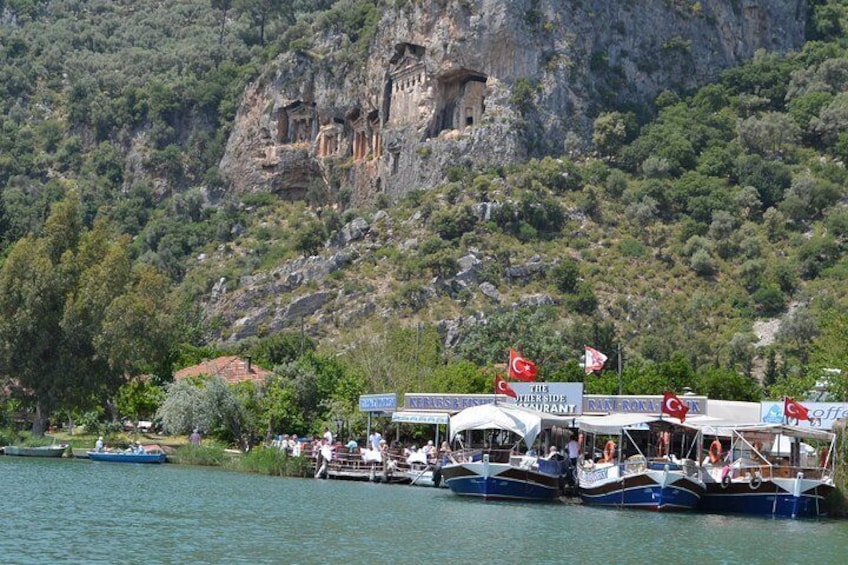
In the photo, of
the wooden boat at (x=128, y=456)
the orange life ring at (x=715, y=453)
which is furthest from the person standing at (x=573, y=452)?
the wooden boat at (x=128, y=456)

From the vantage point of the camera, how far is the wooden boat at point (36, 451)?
75188mm

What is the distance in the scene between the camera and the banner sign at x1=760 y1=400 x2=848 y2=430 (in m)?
57.1

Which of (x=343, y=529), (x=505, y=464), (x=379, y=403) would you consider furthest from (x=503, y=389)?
(x=343, y=529)

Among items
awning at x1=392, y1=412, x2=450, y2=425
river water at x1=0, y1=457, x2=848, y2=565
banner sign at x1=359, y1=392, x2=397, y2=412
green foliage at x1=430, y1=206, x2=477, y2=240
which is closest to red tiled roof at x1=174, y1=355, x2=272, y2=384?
banner sign at x1=359, y1=392, x2=397, y2=412

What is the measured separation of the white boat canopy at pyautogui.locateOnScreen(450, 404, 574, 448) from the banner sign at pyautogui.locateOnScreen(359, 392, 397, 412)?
28.6 feet

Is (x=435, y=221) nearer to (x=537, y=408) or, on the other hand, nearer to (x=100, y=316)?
(x=100, y=316)

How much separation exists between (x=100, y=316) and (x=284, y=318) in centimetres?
5024

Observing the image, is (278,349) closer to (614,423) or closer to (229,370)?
(229,370)

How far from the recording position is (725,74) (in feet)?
511

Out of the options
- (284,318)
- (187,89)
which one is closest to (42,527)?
(284,318)

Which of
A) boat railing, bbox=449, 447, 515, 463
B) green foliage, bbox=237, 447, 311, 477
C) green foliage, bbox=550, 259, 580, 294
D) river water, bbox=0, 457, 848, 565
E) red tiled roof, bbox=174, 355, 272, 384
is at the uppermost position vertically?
green foliage, bbox=550, 259, 580, 294

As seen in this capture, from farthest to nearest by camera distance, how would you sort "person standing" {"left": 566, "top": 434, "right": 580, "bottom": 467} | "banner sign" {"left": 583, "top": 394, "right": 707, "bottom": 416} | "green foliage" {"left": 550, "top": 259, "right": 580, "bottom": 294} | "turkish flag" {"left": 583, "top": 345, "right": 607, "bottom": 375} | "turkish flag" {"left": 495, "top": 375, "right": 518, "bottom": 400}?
"green foliage" {"left": 550, "top": 259, "right": 580, "bottom": 294} < "turkish flag" {"left": 583, "top": 345, "right": 607, "bottom": 375} < "turkish flag" {"left": 495, "top": 375, "right": 518, "bottom": 400} < "person standing" {"left": 566, "top": 434, "right": 580, "bottom": 467} < "banner sign" {"left": 583, "top": 394, "right": 707, "bottom": 416}

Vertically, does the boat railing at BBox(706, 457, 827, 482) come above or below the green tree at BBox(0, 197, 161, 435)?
below

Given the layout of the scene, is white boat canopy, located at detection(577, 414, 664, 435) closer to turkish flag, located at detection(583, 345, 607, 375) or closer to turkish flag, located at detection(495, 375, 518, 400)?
turkish flag, located at detection(495, 375, 518, 400)
